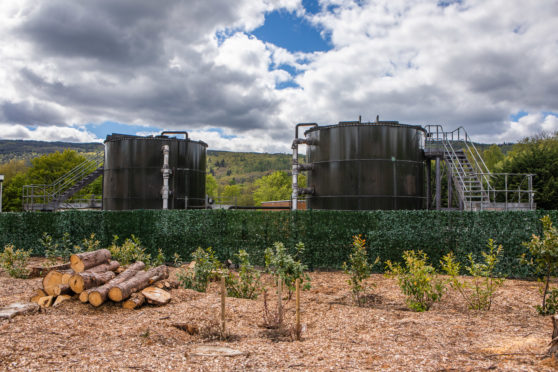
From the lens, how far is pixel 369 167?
57.4 feet

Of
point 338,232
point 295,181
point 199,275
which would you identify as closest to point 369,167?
point 295,181

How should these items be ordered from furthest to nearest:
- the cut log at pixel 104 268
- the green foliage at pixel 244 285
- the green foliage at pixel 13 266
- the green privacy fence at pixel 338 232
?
the green privacy fence at pixel 338 232, the green foliage at pixel 13 266, the green foliage at pixel 244 285, the cut log at pixel 104 268

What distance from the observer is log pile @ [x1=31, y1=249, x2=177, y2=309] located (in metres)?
7.39

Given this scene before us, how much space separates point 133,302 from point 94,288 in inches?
32.1

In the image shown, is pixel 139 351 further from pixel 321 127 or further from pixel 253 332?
pixel 321 127

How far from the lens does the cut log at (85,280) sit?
7.48 m

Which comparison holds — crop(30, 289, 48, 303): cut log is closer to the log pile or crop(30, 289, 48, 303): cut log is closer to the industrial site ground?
the log pile

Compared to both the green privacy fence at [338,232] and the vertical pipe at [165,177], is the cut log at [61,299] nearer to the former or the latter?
the green privacy fence at [338,232]

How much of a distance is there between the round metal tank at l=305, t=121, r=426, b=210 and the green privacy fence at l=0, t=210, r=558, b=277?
189 inches

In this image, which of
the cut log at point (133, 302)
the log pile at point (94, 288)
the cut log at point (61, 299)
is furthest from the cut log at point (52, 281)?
the cut log at point (133, 302)

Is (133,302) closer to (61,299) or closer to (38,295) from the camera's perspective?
(61,299)

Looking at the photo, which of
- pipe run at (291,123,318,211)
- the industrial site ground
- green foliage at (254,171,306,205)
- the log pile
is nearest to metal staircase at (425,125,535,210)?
pipe run at (291,123,318,211)

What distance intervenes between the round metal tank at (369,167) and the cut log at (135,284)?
408 inches

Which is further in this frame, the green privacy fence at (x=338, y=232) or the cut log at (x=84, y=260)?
Result: the green privacy fence at (x=338, y=232)
